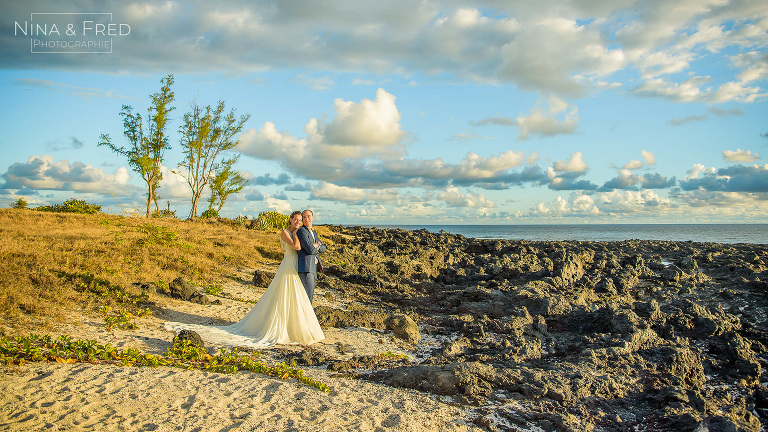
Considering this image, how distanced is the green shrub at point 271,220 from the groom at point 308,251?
17928 mm

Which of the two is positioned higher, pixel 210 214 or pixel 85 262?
pixel 210 214

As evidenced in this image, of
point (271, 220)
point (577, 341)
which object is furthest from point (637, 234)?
point (577, 341)

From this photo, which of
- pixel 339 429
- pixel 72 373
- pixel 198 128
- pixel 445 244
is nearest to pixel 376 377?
pixel 339 429

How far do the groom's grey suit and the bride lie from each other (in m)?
0.11

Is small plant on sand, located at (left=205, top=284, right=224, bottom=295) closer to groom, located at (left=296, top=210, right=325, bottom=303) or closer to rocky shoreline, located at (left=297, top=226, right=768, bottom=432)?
rocky shoreline, located at (left=297, top=226, right=768, bottom=432)

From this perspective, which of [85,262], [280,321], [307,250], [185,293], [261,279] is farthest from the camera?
[261,279]

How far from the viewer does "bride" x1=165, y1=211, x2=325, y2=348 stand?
745 cm

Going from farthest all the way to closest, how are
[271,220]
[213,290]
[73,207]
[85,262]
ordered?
[271,220]
[73,207]
[213,290]
[85,262]

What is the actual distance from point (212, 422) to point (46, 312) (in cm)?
454

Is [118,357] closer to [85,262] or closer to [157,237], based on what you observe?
[85,262]

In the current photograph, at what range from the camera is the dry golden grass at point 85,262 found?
24.0ft

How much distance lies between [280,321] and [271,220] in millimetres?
20055

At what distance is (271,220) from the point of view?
26891 mm

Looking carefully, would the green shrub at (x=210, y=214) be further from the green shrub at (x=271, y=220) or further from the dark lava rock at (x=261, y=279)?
the dark lava rock at (x=261, y=279)
